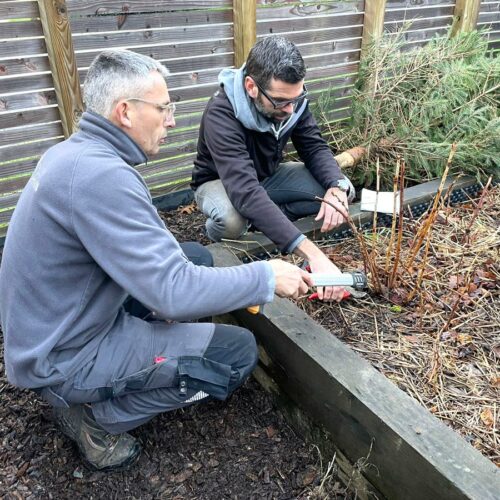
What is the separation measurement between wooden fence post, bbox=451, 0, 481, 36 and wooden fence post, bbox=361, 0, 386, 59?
4.02ft

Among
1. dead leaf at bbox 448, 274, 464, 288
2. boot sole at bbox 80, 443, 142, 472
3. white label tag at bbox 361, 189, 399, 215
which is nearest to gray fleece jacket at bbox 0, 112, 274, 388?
boot sole at bbox 80, 443, 142, 472

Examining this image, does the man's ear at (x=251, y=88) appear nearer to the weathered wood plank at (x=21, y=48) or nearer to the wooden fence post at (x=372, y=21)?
the weathered wood plank at (x=21, y=48)

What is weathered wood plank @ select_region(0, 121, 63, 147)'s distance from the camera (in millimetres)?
3076

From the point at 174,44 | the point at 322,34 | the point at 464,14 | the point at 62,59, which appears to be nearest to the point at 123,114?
the point at 62,59

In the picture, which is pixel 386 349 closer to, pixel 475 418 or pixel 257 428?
pixel 475 418

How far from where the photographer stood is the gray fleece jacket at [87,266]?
57.6 inches

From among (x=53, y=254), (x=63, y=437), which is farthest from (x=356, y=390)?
(x=63, y=437)

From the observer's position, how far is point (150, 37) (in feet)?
11.0

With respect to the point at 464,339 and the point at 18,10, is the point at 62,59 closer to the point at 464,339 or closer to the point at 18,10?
the point at 18,10

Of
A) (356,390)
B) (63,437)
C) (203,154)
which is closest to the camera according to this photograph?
(356,390)

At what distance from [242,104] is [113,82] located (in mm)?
1129

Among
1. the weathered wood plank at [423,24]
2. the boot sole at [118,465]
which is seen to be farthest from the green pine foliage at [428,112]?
the boot sole at [118,465]

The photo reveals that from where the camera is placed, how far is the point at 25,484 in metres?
1.88

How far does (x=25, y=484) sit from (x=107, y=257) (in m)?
1.06
